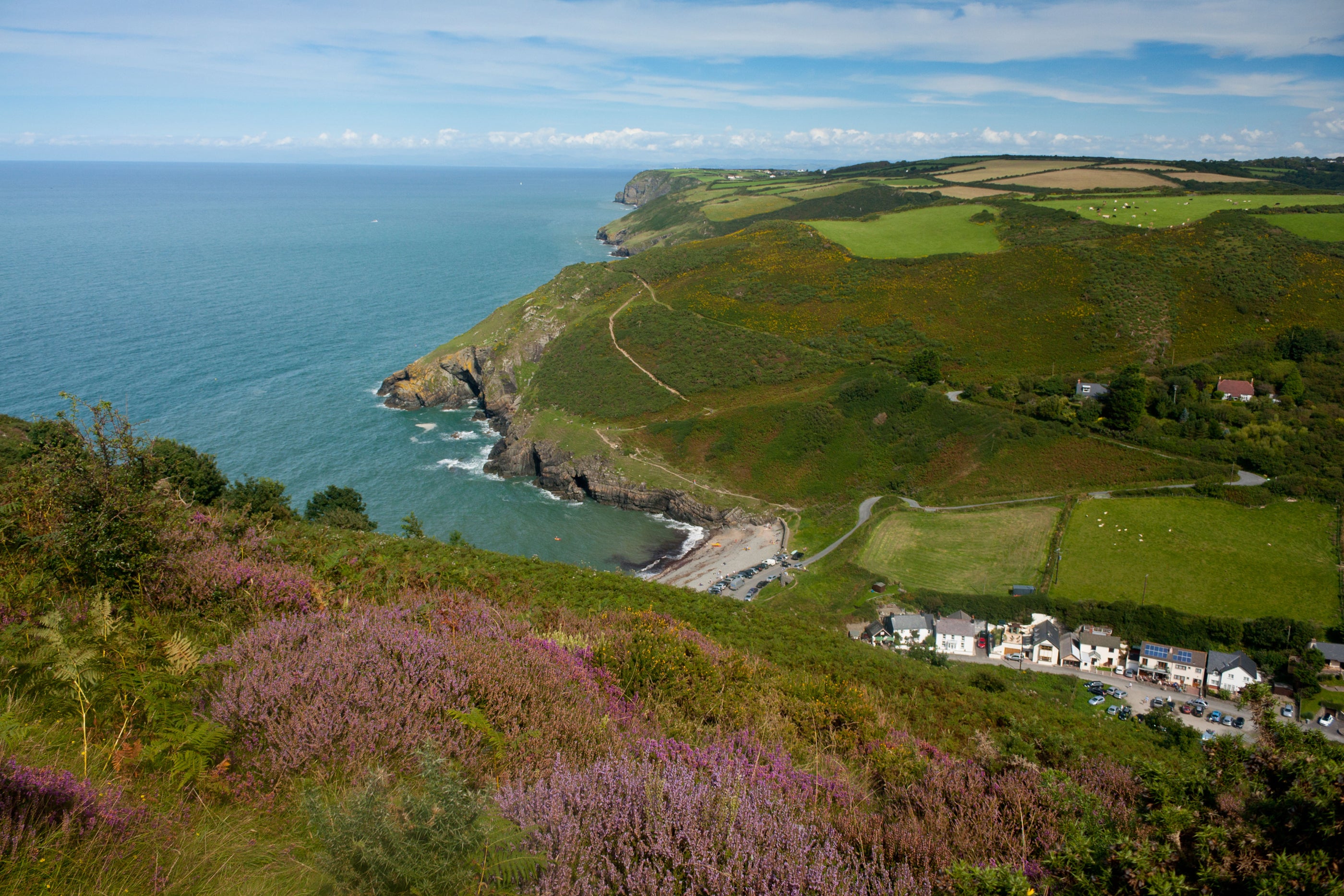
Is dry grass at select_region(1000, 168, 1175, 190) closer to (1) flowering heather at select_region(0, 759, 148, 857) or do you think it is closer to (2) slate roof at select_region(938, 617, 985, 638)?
(2) slate roof at select_region(938, 617, 985, 638)

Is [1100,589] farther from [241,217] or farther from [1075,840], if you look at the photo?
[241,217]

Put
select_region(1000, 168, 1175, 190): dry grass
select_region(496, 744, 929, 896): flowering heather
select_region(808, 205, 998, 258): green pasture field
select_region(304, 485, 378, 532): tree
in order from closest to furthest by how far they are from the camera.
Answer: select_region(496, 744, 929, 896): flowering heather
select_region(304, 485, 378, 532): tree
select_region(808, 205, 998, 258): green pasture field
select_region(1000, 168, 1175, 190): dry grass

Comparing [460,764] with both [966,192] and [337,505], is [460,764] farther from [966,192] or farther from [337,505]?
[966,192]

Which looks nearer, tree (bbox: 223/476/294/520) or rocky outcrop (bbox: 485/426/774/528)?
tree (bbox: 223/476/294/520)

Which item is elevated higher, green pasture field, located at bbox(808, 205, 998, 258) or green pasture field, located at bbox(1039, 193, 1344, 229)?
green pasture field, located at bbox(1039, 193, 1344, 229)

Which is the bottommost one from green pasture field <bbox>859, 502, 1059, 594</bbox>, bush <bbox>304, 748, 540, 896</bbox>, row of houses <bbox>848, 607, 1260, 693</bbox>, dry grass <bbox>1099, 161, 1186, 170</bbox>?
row of houses <bbox>848, 607, 1260, 693</bbox>

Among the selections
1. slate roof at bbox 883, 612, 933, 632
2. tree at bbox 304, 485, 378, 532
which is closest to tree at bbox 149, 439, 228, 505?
tree at bbox 304, 485, 378, 532

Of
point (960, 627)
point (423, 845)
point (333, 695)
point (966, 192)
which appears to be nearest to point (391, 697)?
point (333, 695)
